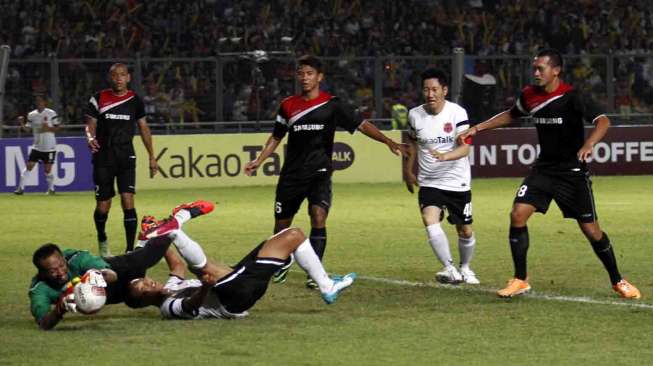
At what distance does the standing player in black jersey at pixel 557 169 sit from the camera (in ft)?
39.9

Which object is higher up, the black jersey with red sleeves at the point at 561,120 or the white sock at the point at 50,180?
the black jersey with red sleeves at the point at 561,120

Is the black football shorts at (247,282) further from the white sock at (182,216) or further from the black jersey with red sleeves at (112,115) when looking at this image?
the black jersey with red sleeves at (112,115)

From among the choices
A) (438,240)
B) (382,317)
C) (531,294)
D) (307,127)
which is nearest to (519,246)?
(531,294)

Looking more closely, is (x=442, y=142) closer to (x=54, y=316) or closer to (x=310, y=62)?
(x=310, y=62)

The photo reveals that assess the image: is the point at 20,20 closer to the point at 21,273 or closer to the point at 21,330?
the point at 21,273

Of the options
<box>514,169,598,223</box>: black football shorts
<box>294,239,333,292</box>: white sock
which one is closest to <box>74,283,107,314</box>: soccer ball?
<box>294,239,333,292</box>: white sock

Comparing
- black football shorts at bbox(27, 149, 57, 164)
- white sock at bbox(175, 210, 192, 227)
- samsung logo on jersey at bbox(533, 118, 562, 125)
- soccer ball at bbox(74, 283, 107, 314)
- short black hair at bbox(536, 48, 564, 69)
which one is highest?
short black hair at bbox(536, 48, 564, 69)

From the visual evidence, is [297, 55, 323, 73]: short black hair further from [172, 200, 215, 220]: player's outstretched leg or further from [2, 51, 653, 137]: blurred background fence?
[2, 51, 653, 137]: blurred background fence

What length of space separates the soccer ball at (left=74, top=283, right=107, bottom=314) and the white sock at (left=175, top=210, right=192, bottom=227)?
119cm

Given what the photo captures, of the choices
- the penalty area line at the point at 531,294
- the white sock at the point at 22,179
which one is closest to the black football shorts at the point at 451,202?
the penalty area line at the point at 531,294

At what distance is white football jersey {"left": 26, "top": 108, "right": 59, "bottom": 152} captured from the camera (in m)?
27.2

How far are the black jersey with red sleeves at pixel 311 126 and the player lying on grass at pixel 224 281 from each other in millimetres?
2060

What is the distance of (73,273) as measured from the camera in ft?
35.5

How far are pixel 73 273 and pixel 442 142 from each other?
4.12 meters
